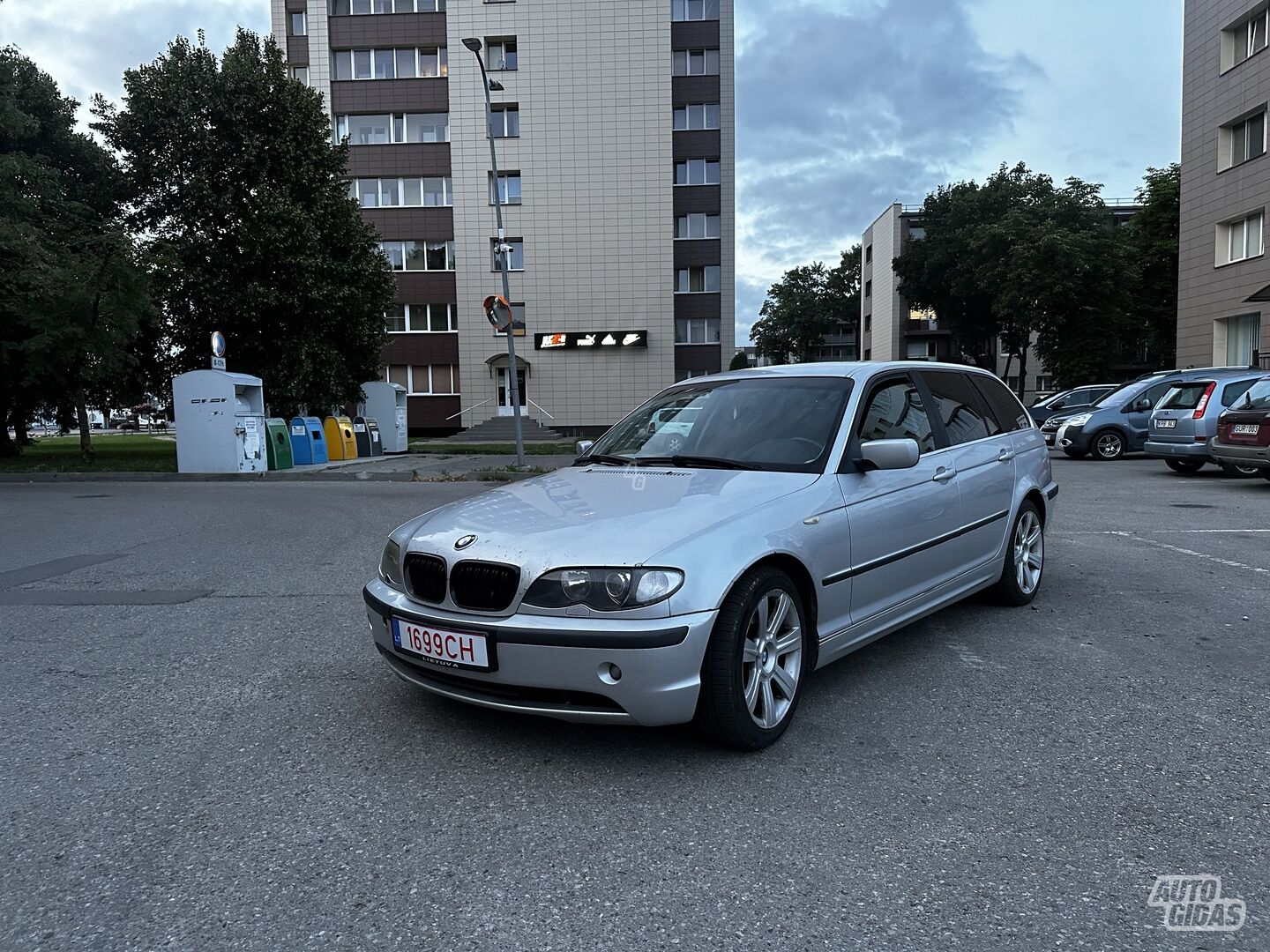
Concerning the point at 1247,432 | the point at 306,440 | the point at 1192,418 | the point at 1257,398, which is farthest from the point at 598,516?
the point at 306,440

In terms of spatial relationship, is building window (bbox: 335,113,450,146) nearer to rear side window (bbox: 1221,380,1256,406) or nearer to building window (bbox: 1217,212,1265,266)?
building window (bbox: 1217,212,1265,266)

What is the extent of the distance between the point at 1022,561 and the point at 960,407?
47.3 inches

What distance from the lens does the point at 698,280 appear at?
126 feet

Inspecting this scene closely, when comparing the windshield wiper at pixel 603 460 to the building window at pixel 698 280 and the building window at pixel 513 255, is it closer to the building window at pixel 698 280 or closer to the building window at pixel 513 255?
the building window at pixel 513 255

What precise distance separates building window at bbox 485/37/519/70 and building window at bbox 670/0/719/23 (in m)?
7.18

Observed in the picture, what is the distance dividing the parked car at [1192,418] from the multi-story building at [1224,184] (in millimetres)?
12746

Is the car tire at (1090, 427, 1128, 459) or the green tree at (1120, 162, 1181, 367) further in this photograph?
the green tree at (1120, 162, 1181, 367)

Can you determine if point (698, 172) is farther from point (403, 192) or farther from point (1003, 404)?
point (1003, 404)

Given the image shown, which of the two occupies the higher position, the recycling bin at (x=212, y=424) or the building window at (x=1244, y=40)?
the building window at (x=1244, y=40)

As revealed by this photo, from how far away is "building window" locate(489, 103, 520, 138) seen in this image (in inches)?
1420

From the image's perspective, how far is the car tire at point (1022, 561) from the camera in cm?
554

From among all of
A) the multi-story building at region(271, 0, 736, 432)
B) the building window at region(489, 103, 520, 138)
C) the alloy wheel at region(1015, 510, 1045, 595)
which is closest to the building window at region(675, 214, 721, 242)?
the multi-story building at region(271, 0, 736, 432)

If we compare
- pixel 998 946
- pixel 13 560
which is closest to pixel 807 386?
pixel 998 946

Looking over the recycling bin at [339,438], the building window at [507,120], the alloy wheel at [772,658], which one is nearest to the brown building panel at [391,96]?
the building window at [507,120]
